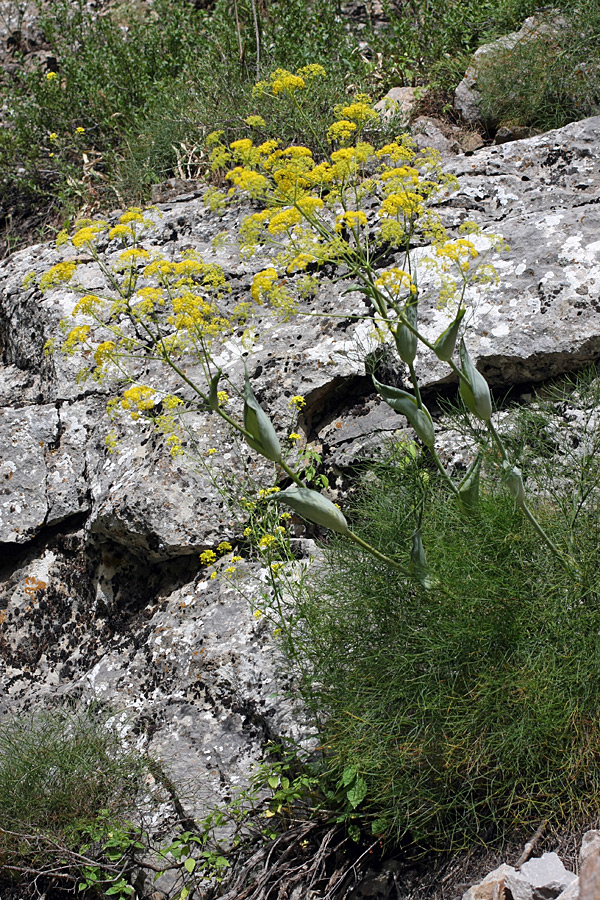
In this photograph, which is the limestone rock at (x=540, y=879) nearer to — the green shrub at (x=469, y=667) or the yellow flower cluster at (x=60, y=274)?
the green shrub at (x=469, y=667)

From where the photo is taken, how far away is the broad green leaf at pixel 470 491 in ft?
7.66

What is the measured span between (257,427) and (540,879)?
135 cm

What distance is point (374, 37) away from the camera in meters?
5.48

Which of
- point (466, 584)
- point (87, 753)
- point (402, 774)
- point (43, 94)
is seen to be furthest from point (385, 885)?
point (43, 94)

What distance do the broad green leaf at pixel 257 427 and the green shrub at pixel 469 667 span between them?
749mm

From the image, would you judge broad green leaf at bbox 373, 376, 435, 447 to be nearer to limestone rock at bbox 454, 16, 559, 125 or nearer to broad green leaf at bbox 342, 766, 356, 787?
broad green leaf at bbox 342, 766, 356, 787

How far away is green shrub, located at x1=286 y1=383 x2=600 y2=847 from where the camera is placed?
7.16ft

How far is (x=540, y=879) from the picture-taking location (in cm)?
186

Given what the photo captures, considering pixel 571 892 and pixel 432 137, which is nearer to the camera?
pixel 571 892

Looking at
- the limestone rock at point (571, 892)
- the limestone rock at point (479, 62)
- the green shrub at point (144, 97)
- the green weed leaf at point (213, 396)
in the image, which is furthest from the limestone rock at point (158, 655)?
the limestone rock at point (479, 62)

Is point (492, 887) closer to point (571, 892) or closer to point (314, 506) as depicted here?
point (571, 892)

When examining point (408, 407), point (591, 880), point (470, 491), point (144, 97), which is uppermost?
point (144, 97)

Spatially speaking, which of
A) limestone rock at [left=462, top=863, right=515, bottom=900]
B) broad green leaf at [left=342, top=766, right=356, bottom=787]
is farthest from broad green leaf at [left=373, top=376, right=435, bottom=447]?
limestone rock at [left=462, top=863, right=515, bottom=900]

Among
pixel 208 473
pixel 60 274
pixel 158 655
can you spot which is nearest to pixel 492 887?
pixel 158 655
